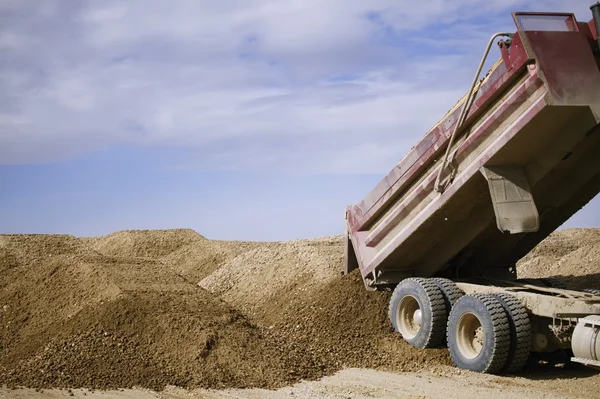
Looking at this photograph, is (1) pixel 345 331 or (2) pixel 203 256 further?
(2) pixel 203 256

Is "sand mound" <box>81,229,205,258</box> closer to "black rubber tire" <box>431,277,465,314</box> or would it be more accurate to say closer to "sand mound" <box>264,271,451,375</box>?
"sand mound" <box>264,271,451,375</box>

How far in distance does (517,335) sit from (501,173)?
1837 millimetres

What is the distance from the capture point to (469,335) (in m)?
9.09

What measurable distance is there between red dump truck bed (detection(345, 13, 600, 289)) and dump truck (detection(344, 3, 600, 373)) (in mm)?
15

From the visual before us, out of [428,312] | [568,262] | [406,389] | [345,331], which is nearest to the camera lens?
[406,389]

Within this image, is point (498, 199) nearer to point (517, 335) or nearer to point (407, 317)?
point (517, 335)

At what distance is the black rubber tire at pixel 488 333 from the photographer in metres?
8.41

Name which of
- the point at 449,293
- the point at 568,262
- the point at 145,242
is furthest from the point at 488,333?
the point at 145,242

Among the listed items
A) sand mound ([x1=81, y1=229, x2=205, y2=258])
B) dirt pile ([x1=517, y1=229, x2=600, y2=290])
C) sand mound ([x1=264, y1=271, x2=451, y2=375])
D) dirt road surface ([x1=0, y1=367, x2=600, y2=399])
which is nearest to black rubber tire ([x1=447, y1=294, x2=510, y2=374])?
dirt road surface ([x1=0, y1=367, x2=600, y2=399])

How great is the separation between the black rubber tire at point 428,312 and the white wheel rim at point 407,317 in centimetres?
16

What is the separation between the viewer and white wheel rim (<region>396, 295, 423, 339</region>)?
399 inches

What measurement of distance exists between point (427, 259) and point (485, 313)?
2.09 m

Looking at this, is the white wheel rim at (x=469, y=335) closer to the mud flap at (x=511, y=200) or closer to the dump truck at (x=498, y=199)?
the dump truck at (x=498, y=199)

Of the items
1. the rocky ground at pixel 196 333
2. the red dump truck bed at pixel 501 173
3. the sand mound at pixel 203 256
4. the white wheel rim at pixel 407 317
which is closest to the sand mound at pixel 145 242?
the sand mound at pixel 203 256
